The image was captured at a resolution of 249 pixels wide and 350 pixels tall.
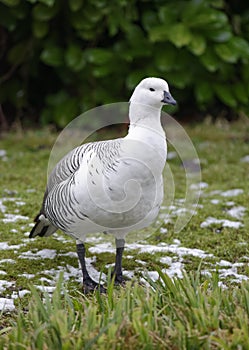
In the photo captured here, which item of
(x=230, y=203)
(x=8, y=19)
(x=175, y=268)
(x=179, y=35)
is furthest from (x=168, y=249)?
(x=8, y=19)

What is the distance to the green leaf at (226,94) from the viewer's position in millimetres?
8328

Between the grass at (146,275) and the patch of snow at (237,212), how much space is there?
1.9 inches

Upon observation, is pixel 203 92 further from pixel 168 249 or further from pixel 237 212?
pixel 168 249

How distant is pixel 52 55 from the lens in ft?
27.4

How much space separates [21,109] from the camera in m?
9.41

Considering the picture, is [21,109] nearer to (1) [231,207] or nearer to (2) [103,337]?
(1) [231,207]

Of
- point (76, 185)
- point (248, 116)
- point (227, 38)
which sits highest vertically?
point (227, 38)

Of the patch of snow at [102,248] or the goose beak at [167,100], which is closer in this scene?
the goose beak at [167,100]

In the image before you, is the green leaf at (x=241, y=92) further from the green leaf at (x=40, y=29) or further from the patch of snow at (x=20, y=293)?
the patch of snow at (x=20, y=293)

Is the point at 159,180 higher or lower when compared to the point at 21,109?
lower

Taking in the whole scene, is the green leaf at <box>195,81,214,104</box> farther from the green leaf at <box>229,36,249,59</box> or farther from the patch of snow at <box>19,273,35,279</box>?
the patch of snow at <box>19,273,35,279</box>

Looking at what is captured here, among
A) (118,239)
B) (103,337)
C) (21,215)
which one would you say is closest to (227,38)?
(21,215)

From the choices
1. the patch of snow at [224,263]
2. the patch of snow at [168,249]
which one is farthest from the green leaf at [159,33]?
the patch of snow at [224,263]

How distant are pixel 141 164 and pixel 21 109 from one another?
614cm
